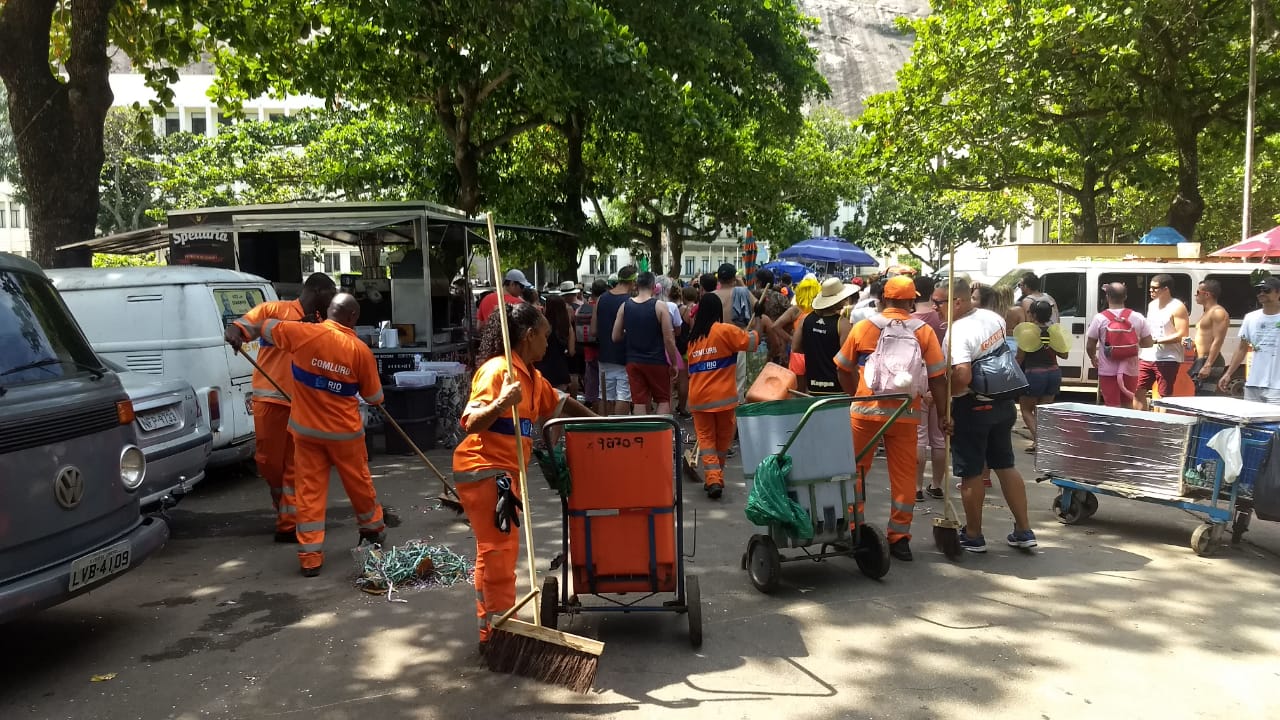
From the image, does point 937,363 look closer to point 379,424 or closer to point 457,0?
point 379,424

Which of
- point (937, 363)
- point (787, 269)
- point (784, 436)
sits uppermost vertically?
point (787, 269)

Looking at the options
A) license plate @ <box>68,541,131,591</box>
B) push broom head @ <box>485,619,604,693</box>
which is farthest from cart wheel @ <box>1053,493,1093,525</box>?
license plate @ <box>68,541,131,591</box>

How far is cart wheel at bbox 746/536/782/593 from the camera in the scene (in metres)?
5.15

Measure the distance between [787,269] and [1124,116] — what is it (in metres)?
10.2

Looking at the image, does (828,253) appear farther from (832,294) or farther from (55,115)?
(55,115)

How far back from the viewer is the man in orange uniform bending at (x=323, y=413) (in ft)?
17.9

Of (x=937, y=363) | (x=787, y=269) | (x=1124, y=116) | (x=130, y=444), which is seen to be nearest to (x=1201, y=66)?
(x=1124, y=116)

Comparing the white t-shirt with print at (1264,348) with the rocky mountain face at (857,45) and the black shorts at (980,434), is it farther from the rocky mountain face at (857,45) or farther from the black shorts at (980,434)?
the rocky mountain face at (857,45)

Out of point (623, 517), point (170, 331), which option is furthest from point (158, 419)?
point (623, 517)

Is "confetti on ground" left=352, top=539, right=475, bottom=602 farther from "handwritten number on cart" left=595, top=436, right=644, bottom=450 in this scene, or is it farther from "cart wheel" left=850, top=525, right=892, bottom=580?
"cart wheel" left=850, top=525, right=892, bottom=580

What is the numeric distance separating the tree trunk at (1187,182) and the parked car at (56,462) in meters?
17.7

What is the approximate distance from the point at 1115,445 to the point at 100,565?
6.21 meters

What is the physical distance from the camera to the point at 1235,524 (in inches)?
242

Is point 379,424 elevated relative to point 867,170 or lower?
lower
